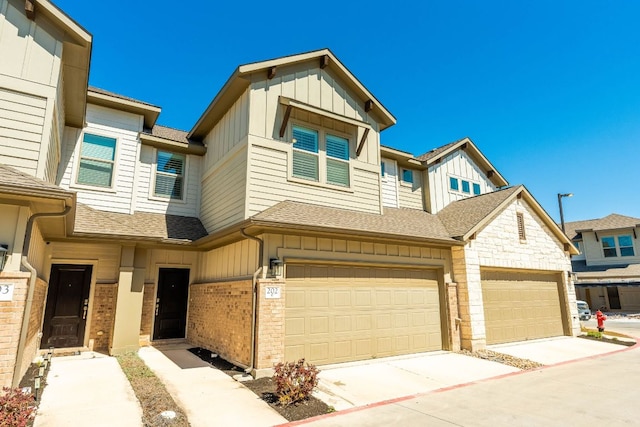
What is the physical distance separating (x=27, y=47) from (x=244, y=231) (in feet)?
18.7

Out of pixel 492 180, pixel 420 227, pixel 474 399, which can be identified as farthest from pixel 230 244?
pixel 492 180

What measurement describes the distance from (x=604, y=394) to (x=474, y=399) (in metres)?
2.63

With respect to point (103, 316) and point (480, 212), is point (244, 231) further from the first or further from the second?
point (480, 212)

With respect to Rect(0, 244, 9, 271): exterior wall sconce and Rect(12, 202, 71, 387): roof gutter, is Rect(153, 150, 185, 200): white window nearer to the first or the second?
Rect(12, 202, 71, 387): roof gutter

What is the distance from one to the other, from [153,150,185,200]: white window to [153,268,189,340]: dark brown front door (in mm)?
2527

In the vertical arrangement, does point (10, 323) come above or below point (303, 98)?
below

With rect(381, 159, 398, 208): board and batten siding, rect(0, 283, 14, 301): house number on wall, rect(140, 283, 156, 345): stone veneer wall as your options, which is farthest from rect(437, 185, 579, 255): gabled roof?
rect(0, 283, 14, 301): house number on wall

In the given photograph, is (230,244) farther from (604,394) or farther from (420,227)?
(604,394)

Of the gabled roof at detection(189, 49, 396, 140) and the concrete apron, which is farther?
the gabled roof at detection(189, 49, 396, 140)

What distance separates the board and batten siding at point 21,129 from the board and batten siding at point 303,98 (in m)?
4.47

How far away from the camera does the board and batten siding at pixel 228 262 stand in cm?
871

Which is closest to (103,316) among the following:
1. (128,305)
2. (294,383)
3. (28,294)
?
(128,305)

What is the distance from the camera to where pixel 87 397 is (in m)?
6.25

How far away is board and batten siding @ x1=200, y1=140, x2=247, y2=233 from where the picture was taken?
948 centimetres
